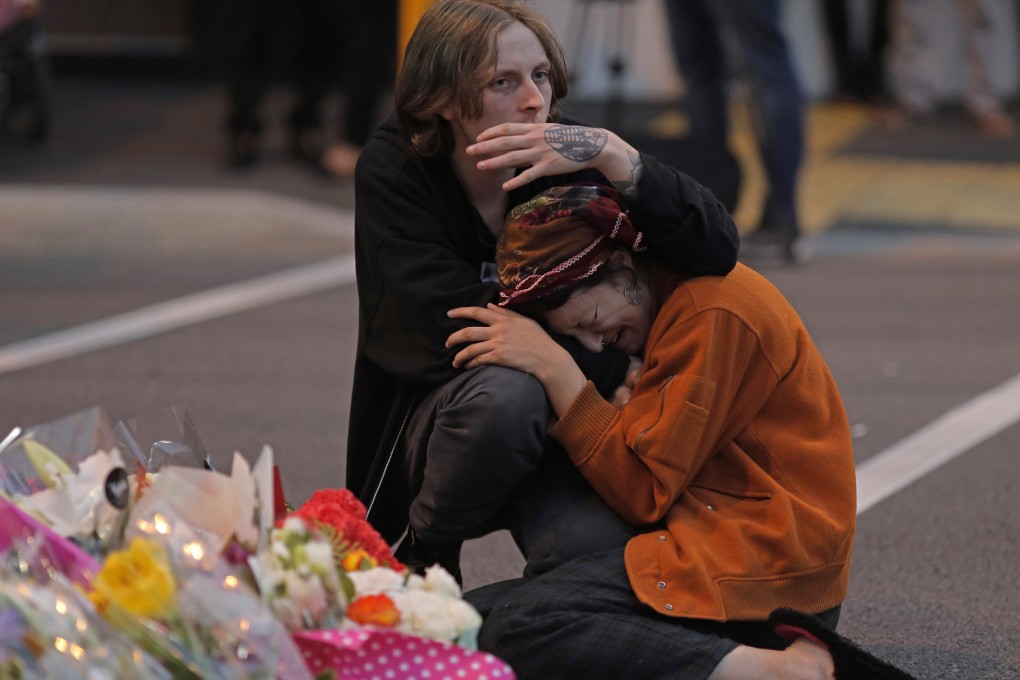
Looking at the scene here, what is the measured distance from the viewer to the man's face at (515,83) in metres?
3.07

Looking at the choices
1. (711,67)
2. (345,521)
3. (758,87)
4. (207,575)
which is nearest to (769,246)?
(758,87)

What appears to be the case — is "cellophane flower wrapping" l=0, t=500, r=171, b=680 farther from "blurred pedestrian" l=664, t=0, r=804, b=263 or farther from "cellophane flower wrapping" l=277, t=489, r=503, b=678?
"blurred pedestrian" l=664, t=0, r=804, b=263

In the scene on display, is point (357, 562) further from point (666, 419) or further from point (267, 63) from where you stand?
point (267, 63)

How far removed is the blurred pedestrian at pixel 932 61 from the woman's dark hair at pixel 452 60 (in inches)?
284

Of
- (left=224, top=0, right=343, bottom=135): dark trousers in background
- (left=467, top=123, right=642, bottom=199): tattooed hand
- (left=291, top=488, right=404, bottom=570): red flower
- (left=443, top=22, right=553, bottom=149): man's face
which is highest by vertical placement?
(left=443, top=22, right=553, bottom=149): man's face

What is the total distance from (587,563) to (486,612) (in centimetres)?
25

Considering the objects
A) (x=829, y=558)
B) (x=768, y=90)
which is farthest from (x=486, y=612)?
(x=768, y=90)

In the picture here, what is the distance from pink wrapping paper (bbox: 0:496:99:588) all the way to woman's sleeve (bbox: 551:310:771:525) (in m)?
0.98

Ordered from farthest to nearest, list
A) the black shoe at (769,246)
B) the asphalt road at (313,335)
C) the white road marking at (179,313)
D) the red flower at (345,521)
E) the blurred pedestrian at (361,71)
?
the blurred pedestrian at (361,71), the black shoe at (769,246), the white road marking at (179,313), the asphalt road at (313,335), the red flower at (345,521)

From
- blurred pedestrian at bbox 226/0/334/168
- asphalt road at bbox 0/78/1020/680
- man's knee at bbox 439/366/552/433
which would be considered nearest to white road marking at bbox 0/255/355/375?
asphalt road at bbox 0/78/1020/680

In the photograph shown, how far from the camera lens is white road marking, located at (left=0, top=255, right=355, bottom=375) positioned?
6.02m

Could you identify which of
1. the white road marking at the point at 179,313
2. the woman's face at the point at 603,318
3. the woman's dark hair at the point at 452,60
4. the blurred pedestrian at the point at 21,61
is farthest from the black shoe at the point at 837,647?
the blurred pedestrian at the point at 21,61

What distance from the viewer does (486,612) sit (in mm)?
3090

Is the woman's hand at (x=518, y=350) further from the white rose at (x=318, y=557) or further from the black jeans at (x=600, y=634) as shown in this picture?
the white rose at (x=318, y=557)
